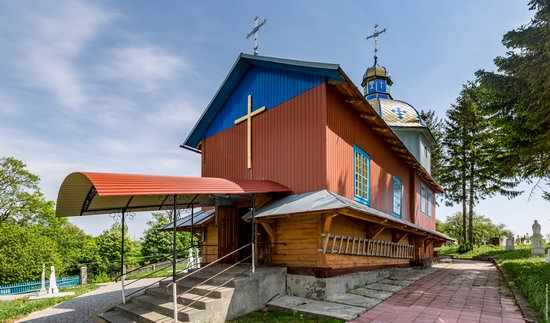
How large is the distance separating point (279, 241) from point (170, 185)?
3707mm

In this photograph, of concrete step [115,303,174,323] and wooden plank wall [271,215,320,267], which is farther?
wooden plank wall [271,215,320,267]

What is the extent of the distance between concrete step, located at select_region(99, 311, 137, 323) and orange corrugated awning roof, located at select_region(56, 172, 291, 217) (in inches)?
94.0

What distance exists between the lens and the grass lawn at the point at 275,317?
22.3 ft

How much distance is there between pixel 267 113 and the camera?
34.4 ft

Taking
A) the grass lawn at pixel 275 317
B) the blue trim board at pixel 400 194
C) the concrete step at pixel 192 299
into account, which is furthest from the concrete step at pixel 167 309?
the blue trim board at pixel 400 194

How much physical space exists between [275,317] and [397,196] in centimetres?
930

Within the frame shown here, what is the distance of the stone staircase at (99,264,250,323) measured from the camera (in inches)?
267

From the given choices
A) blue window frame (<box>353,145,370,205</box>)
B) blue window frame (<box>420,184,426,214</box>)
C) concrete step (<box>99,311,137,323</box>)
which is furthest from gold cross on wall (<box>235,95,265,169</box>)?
blue window frame (<box>420,184,426,214</box>)

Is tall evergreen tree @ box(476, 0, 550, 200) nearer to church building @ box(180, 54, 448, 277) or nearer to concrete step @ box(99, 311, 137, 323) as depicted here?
church building @ box(180, 54, 448, 277)

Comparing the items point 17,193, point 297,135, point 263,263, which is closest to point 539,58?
point 297,135

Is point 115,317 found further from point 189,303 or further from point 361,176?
point 361,176

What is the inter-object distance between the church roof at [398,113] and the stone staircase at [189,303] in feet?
45.4

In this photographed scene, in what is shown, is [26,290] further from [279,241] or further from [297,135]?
[297,135]

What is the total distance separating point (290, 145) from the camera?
9.66 m
